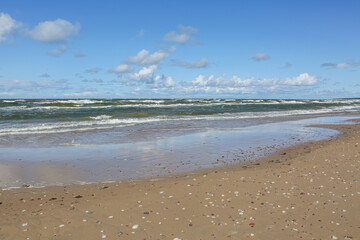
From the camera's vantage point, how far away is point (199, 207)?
6.08m

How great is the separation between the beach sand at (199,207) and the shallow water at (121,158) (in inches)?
43.0

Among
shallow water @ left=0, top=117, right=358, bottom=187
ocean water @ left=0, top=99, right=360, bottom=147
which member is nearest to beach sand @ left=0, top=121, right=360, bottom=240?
shallow water @ left=0, top=117, right=358, bottom=187

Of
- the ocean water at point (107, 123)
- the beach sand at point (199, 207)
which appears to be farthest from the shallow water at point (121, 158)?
the ocean water at point (107, 123)

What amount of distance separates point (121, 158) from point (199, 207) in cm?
596

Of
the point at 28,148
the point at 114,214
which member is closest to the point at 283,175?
the point at 114,214

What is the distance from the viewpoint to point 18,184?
26.6ft

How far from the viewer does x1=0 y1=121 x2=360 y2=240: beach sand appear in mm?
5059

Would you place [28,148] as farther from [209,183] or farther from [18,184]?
[209,183]

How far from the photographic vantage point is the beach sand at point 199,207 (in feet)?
16.6

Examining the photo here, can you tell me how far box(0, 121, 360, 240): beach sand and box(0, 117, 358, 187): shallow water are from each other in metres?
1.09

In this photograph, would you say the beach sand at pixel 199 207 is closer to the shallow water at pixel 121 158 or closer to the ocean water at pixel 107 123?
the shallow water at pixel 121 158

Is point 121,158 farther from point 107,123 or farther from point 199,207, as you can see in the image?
point 107,123

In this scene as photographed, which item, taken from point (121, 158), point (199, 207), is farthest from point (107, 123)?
point (199, 207)

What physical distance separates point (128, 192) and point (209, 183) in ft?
6.94
